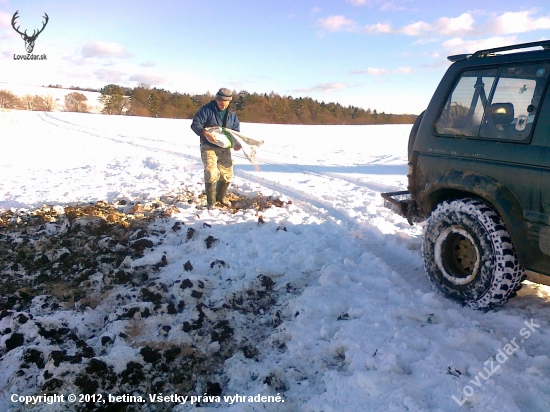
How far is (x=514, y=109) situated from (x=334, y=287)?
2272 millimetres

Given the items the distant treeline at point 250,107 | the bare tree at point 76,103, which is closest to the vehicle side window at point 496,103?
the distant treeline at point 250,107

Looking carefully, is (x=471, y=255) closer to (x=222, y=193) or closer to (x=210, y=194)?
(x=210, y=194)

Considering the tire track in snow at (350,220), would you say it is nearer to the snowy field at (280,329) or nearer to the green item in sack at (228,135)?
the snowy field at (280,329)

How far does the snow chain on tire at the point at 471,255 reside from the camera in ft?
10.6

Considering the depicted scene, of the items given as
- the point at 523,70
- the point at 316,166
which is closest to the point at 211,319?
the point at 523,70

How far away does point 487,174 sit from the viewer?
338 cm

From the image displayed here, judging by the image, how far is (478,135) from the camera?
353cm

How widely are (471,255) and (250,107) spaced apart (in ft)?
182

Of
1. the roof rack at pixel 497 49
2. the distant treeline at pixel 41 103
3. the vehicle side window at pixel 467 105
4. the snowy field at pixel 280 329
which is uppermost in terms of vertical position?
the distant treeline at pixel 41 103

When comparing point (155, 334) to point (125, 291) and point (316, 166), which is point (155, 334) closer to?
point (125, 291)

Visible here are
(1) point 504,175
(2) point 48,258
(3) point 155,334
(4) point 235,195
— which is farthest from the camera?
(4) point 235,195

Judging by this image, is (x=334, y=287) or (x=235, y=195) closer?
(x=334, y=287)

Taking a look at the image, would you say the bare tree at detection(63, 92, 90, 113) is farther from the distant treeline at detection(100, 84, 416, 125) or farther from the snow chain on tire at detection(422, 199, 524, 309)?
the snow chain on tire at detection(422, 199, 524, 309)

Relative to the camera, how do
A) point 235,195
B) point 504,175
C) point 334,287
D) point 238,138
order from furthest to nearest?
point 235,195, point 238,138, point 334,287, point 504,175
